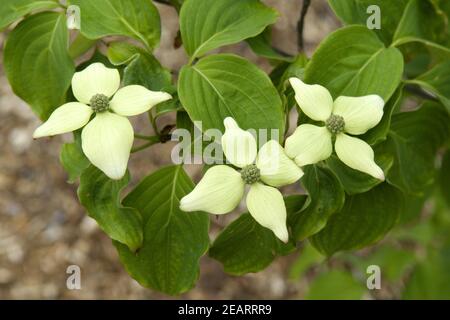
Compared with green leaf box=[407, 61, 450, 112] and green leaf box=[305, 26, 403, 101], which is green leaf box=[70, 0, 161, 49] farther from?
green leaf box=[407, 61, 450, 112]

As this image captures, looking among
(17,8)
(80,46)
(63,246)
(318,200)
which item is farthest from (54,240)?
(318,200)

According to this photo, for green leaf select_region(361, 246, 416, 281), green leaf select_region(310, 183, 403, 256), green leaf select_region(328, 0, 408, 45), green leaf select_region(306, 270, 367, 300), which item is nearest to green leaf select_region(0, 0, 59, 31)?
green leaf select_region(328, 0, 408, 45)

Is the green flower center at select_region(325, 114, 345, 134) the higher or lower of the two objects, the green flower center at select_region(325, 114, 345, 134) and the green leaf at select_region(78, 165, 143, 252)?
the higher

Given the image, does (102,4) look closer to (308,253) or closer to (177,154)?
(177,154)

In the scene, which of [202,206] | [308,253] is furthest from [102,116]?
[308,253]

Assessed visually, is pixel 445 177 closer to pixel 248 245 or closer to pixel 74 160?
pixel 248 245
